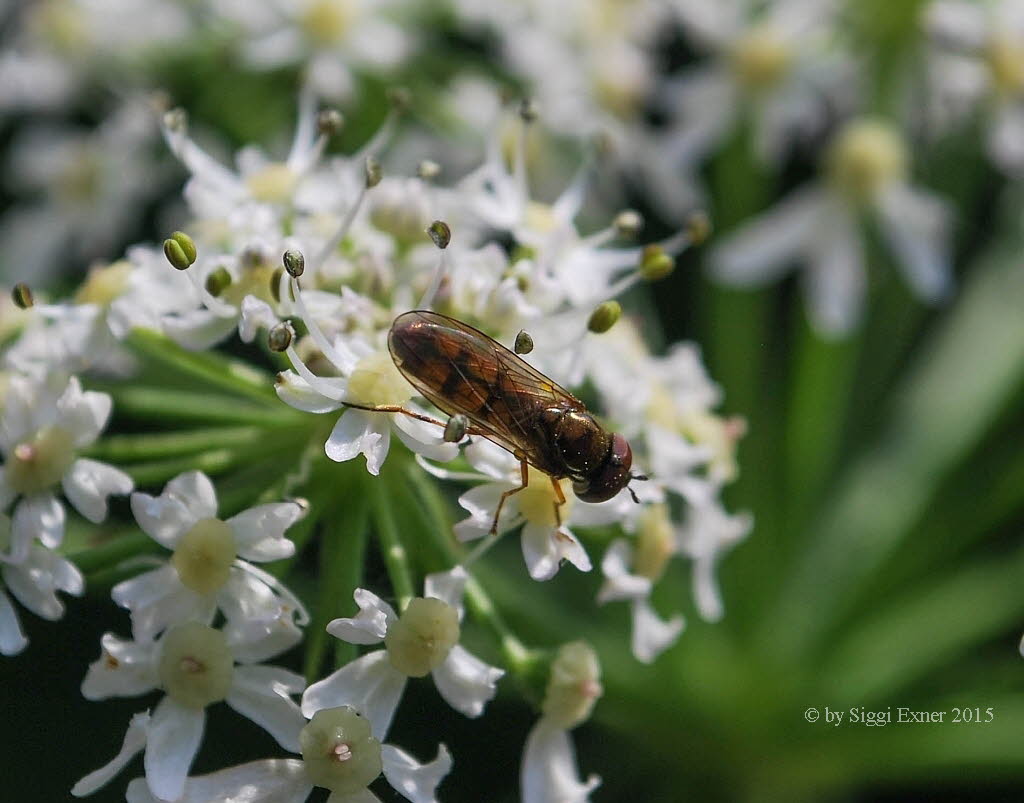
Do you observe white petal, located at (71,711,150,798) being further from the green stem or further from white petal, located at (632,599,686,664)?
white petal, located at (632,599,686,664)

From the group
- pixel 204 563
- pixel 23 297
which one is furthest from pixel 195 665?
pixel 23 297

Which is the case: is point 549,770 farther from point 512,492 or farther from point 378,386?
point 378,386

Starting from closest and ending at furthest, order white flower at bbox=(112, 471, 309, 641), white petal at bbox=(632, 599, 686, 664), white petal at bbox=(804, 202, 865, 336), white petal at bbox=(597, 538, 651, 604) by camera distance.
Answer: white flower at bbox=(112, 471, 309, 641) → white petal at bbox=(597, 538, 651, 604) → white petal at bbox=(632, 599, 686, 664) → white petal at bbox=(804, 202, 865, 336)

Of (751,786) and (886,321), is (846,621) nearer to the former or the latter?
(751,786)

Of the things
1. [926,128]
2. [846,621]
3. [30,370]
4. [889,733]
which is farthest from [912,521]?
[30,370]

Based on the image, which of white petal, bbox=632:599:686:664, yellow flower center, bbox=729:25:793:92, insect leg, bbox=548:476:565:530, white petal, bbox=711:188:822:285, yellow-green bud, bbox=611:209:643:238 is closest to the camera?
insect leg, bbox=548:476:565:530

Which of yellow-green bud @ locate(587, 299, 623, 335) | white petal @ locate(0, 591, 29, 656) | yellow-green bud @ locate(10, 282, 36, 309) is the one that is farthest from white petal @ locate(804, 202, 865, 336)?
white petal @ locate(0, 591, 29, 656)
